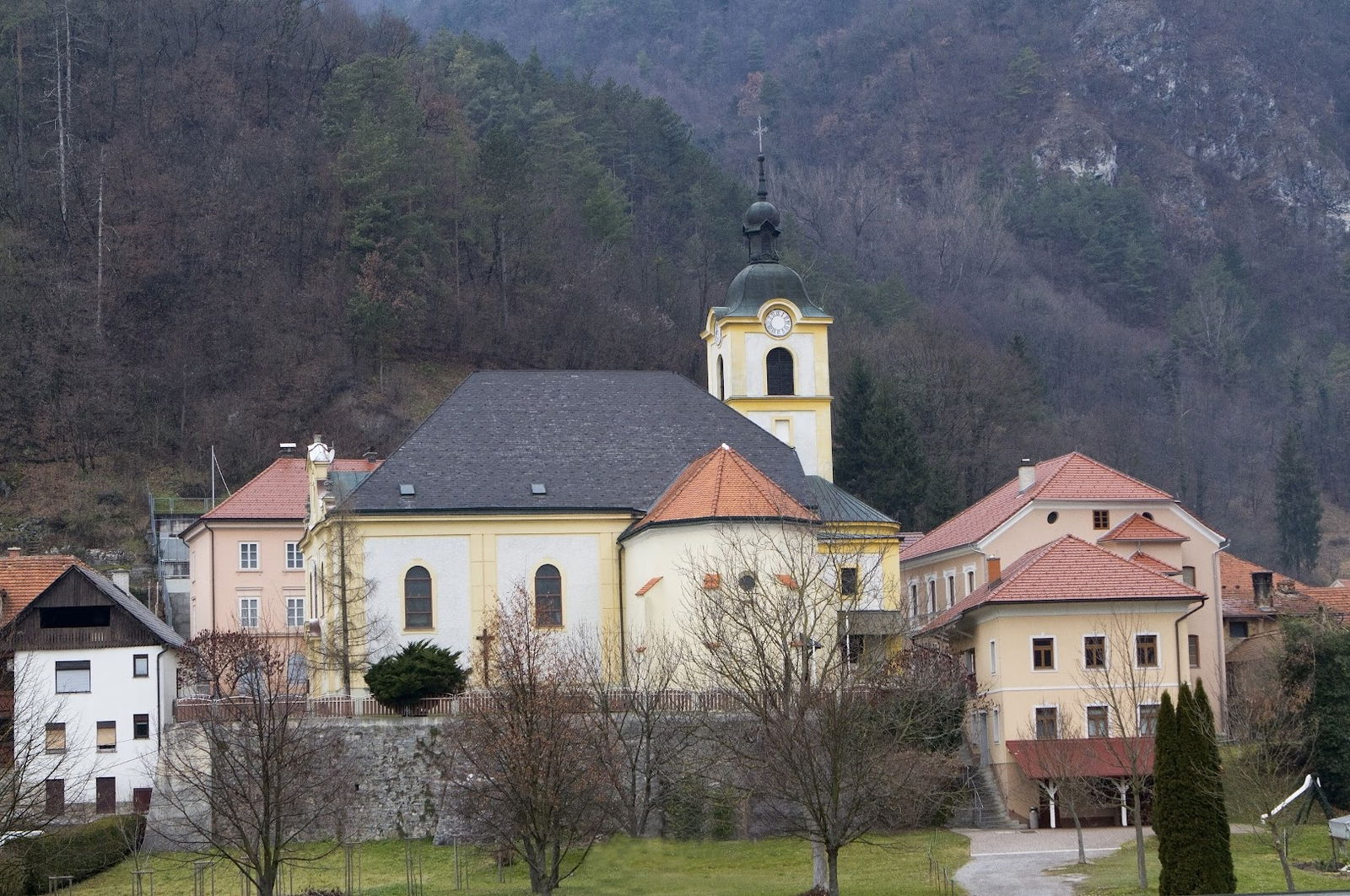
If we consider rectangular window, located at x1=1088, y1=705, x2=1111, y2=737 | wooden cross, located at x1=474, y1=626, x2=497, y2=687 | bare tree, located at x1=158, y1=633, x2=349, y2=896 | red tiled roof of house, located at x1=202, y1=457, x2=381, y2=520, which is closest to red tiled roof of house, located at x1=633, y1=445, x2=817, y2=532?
wooden cross, located at x1=474, y1=626, x2=497, y2=687

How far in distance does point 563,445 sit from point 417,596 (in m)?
6.25

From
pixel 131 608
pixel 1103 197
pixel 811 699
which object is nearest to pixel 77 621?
pixel 131 608

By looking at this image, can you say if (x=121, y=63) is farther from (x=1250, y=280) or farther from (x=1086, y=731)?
(x=1250, y=280)

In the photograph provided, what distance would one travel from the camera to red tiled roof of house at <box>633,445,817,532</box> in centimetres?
5003

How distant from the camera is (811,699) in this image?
35750 mm

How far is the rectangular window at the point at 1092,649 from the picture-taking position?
157 ft

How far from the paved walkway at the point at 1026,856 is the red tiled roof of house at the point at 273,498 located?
31.5 meters

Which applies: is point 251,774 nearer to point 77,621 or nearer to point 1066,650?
point 77,621

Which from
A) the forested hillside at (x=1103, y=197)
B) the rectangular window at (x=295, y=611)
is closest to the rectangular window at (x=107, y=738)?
the rectangular window at (x=295, y=611)

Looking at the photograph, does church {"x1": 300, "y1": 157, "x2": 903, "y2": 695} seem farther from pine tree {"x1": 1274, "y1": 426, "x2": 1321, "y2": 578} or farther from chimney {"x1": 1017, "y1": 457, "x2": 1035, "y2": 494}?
pine tree {"x1": 1274, "y1": 426, "x2": 1321, "y2": 578}

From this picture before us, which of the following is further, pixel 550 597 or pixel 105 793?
pixel 550 597

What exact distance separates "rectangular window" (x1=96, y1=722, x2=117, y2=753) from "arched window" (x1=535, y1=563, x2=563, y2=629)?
1159 cm

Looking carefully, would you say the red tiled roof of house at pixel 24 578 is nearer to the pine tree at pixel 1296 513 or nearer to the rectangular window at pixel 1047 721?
the rectangular window at pixel 1047 721

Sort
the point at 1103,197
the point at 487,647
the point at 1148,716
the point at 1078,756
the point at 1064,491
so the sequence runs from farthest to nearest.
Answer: the point at 1103,197, the point at 1064,491, the point at 487,647, the point at 1078,756, the point at 1148,716
